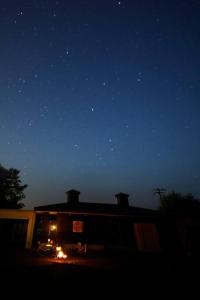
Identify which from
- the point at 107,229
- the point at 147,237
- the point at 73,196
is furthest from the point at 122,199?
the point at 107,229

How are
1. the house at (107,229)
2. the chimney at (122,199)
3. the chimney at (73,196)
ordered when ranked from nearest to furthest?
the house at (107,229), the chimney at (73,196), the chimney at (122,199)

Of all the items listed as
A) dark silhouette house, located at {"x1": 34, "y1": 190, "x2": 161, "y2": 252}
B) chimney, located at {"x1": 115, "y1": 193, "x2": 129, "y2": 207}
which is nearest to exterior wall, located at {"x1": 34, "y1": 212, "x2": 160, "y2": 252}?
dark silhouette house, located at {"x1": 34, "y1": 190, "x2": 161, "y2": 252}

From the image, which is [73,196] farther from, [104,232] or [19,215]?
[19,215]

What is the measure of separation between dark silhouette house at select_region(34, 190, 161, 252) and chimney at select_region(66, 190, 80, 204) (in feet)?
15.1

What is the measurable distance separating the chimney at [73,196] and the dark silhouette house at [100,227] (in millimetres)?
4600

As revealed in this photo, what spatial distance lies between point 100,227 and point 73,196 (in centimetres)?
702

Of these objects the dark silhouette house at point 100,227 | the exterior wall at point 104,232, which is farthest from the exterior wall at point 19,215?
the exterior wall at point 104,232

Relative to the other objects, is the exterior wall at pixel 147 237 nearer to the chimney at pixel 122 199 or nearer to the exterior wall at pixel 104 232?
the exterior wall at pixel 104 232

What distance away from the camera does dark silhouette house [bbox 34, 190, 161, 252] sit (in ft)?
70.3

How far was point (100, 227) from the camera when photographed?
22.6 metres

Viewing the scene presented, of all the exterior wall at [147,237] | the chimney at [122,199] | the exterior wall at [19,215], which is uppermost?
the chimney at [122,199]

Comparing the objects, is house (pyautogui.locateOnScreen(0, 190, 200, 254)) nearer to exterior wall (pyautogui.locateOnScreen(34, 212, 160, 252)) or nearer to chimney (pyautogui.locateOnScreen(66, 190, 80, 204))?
exterior wall (pyautogui.locateOnScreen(34, 212, 160, 252))

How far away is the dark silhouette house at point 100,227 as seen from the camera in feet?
70.3

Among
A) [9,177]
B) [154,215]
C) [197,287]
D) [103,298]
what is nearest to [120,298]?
[103,298]
